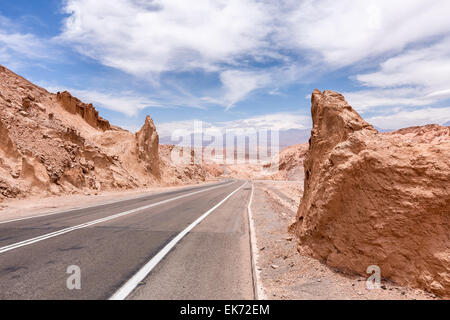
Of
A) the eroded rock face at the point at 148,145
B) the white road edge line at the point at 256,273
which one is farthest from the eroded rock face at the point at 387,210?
the eroded rock face at the point at 148,145

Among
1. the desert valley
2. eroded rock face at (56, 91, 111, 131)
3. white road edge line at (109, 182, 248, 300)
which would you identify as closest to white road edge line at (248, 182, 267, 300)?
the desert valley

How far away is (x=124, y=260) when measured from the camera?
5441mm

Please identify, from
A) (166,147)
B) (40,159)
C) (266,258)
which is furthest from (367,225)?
(166,147)

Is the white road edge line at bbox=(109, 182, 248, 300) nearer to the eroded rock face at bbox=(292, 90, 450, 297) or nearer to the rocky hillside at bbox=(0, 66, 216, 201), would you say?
the eroded rock face at bbox=(292, 90, 450, 297)

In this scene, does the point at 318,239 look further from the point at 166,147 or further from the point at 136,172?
the point at 166,147

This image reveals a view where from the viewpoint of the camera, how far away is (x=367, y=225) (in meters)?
4.48

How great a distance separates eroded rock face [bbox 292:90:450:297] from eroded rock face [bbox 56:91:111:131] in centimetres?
4062

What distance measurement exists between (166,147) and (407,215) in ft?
228

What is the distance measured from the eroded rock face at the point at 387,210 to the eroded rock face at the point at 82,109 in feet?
133

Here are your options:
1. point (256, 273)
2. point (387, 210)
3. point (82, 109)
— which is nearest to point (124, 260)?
point (256, 273)

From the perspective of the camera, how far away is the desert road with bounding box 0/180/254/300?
4039 millimetres

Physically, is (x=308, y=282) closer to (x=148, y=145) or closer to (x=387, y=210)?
(x=387, y=210)

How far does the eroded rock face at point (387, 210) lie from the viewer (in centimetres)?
396

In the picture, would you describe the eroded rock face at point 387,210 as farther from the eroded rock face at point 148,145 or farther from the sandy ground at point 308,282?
the eroded rock face at point 148,145
